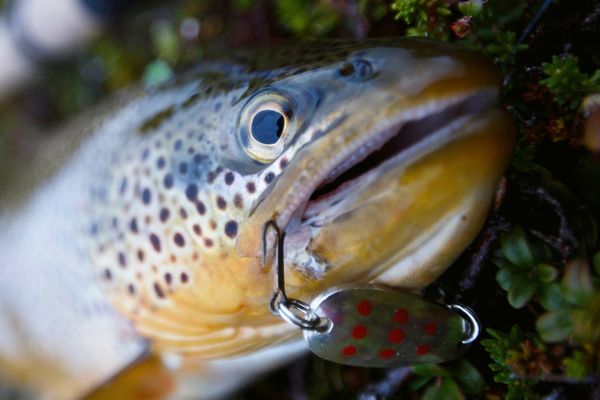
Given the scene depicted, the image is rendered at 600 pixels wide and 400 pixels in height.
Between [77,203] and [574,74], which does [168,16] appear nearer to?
[77,203]

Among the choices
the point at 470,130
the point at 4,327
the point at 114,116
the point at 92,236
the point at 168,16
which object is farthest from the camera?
the point at 168,16

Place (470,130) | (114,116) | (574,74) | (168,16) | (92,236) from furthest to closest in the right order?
(168,16), (114,116), (92,236), (574,74), (470,130)

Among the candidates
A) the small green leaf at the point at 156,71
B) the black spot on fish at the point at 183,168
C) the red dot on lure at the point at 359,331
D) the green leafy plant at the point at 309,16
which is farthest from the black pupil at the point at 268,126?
the small green leaf at the point at 156,71

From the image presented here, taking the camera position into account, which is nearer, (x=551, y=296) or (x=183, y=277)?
(x=551, y=296)

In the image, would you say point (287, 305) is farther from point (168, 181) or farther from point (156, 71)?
point (156, 71)

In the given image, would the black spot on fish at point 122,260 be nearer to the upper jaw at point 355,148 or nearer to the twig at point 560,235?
the upper jaw at point 355,148

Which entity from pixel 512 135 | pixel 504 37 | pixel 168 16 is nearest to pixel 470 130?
pixel 512 135

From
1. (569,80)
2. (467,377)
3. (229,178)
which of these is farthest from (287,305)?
(569,80)
